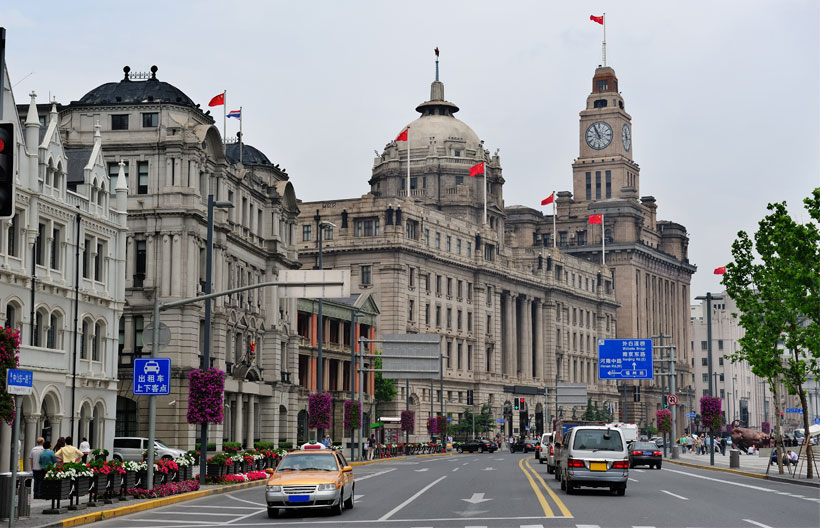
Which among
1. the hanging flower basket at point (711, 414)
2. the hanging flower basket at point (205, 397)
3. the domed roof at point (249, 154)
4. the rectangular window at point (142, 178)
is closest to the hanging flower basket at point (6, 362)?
the hanging flower basket at point (205, 397)

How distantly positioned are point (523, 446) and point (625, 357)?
85.9ft

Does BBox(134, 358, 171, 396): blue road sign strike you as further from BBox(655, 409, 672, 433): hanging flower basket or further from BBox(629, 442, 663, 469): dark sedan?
BBox(655, 409, 672, 433): hanging flower basket

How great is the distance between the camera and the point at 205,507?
3288 centimetres

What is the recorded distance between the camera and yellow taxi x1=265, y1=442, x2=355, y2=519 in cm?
2812

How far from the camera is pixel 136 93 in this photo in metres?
66.8

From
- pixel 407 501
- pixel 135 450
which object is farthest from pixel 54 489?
pixel 135 450

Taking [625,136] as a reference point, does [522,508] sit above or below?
below

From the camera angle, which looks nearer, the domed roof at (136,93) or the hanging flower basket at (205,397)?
the hanging flower basket at (205,397)

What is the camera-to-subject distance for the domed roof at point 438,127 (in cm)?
14700

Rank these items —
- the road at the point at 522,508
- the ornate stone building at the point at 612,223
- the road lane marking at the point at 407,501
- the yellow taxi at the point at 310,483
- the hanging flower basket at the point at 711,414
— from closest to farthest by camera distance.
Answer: the road at the point at 522,508 → the road lane marking at the point at 407,501 → the yellow taxi at the point at 310,483 → the hanging flower basket at the point at 711,414 → the ornate stone building at the point at 612,223

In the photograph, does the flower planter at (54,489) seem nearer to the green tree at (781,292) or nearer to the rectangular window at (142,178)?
the green tree at (781,292)

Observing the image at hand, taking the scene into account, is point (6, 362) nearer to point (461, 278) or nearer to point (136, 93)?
point (136, 93)

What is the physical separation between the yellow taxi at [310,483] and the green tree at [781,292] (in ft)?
73.5

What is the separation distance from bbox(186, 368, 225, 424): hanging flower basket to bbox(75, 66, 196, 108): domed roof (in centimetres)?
2701
